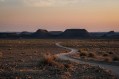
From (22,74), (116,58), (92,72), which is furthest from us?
(116,58)

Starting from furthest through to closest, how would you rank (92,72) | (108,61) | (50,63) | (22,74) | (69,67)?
(108,61)
(50,63)
(69,67)
(92,72)
(22,74)

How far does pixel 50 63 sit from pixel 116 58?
1048 cm

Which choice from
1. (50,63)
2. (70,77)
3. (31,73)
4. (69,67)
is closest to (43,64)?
(50,63)

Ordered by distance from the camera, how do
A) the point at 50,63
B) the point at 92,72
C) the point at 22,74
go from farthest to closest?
the point at 50,63
the point at 92,72
the point at 22,74

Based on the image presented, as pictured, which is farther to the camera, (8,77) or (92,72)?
(92,72)

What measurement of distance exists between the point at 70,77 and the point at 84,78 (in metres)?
0.90

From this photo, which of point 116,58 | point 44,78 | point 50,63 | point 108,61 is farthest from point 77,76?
point 116,58

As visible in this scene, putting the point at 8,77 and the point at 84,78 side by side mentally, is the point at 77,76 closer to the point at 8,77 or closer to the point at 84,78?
the point at 84,78

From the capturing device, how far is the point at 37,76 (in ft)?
70.7

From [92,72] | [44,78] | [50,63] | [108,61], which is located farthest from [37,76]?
[108,61]

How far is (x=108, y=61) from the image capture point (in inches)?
1320

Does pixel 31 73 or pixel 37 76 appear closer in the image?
pixel 37 76

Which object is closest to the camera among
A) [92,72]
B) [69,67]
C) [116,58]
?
[92,72]

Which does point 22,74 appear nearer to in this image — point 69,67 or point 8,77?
point 8,77
